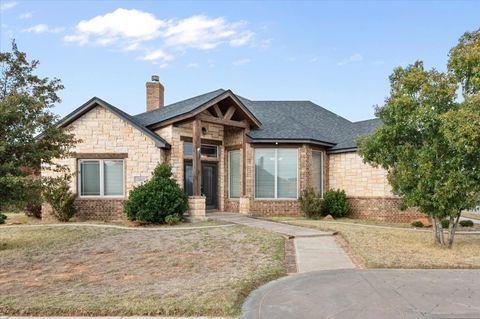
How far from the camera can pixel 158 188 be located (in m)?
13.6

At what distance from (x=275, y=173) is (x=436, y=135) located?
29.9 ft

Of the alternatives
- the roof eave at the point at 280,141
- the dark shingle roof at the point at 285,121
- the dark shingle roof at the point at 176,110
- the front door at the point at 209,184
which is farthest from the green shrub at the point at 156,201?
the roof eave at the point at 280,141

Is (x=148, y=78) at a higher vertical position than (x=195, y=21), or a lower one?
lower

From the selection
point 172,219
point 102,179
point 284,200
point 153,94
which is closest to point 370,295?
point 172,219

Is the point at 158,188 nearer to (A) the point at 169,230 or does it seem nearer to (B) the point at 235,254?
(A) the point at 169,230

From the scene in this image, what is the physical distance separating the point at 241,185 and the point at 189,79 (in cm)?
703

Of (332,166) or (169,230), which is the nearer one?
(169,230)

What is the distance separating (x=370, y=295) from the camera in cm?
519

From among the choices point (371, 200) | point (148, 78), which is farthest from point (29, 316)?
point (148, 78)

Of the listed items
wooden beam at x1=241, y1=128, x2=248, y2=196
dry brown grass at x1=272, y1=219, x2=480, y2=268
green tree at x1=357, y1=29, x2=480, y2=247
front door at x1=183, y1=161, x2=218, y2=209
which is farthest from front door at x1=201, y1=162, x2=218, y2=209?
green tree at x1=357, y1=29, x2=480, y2=247

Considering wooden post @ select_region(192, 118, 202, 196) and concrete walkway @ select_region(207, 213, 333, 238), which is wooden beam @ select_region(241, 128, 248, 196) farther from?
wooden post @ select_region(192, 118, 202, 196)

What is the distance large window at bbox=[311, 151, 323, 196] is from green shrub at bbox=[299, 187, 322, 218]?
42.9 inches

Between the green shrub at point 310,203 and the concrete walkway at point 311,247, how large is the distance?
3006mm

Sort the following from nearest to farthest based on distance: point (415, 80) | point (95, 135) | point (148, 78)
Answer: point (415, 80), point (95, 135), point (148, 78)
